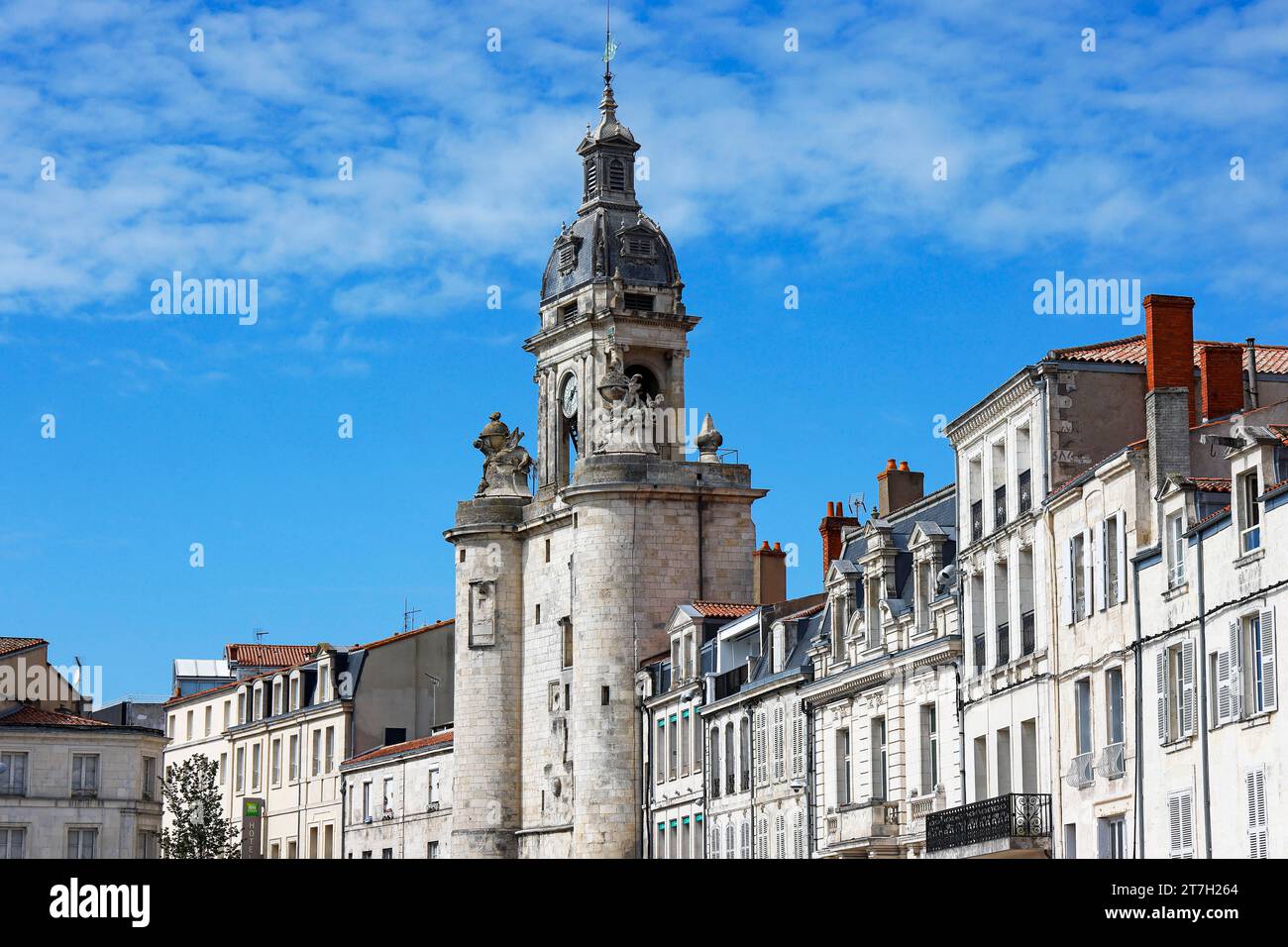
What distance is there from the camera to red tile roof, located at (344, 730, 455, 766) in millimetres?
83125

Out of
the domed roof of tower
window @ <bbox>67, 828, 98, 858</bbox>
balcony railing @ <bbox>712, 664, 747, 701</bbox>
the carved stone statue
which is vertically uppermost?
the domed roof of tower

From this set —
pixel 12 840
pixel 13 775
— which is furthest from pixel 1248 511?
pixel 13 775

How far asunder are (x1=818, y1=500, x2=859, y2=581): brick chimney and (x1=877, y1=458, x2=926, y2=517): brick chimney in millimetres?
3827

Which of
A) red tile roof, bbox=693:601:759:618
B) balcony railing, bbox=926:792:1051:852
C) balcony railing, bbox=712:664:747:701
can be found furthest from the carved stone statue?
balcony railing, bbox=926:792:1051:852

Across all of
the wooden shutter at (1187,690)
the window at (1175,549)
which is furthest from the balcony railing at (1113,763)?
the window at (1175,549)

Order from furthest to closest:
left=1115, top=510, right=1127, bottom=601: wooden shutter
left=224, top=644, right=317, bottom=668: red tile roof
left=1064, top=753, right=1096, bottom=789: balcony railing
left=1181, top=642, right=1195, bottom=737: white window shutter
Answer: left=224, top=644, right=317, bottom=668: red tile roof
left=1064, top=753, right=1096, bottom=789: balcony railing
left=1115, top=510, right=1127, bottom=601: wooden shutter
left=1181, top=642, right=1195, bottom=737: white window shutter

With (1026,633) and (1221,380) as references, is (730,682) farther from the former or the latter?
(1221,380)

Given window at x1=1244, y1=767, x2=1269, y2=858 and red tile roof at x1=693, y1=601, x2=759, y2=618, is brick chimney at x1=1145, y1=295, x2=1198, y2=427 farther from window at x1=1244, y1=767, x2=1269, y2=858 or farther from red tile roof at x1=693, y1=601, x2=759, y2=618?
red tile roof at x1=693, y1=601, x2=759, y2=618

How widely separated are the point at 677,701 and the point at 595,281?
683 inches

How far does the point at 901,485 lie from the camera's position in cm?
6275

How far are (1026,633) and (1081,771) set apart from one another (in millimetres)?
3866

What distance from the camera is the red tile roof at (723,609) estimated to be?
68562mm

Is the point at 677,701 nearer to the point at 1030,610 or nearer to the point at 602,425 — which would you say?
the point at 602,425
